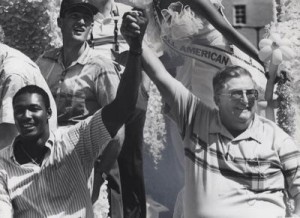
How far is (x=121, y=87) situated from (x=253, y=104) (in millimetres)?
709

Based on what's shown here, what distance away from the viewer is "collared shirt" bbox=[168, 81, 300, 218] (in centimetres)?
370

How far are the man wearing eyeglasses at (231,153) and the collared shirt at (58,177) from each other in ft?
1.65

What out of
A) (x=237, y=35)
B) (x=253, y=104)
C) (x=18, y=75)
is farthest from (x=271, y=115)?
(x=18, y=75)

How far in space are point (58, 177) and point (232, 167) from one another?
2.53ft

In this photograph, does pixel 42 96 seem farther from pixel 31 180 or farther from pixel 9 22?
pixel 9 22

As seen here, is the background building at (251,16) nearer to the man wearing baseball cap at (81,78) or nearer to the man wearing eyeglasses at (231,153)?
the man wearing baseball cap at (81,78)

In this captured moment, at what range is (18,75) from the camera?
3848mm

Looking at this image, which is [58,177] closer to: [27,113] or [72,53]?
[27,113]

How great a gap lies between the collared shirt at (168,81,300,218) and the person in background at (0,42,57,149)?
0.64 meters

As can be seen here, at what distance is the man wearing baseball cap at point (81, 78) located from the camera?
4.21 meters

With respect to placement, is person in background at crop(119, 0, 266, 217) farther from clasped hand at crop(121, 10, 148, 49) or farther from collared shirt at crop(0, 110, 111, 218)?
collared shirt at crop(0, 110, 111, 218)

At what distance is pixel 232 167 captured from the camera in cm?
370

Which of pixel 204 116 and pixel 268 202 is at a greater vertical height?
pixel 204 116

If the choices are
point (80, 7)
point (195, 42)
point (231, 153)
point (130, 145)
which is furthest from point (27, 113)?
point (195, 42)
